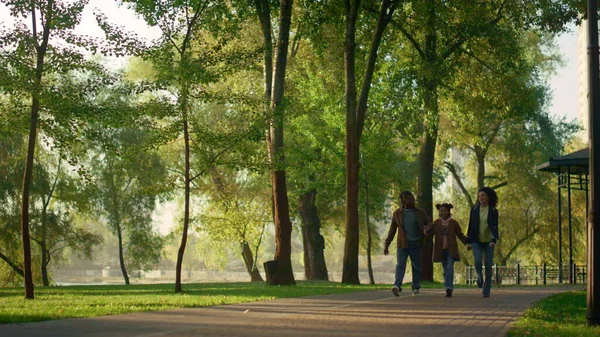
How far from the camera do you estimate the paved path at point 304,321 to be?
32.6 ft

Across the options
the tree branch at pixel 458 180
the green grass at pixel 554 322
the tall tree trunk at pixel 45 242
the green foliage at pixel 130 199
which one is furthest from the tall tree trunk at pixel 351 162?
Answer: the tree branch at pixel 458 180

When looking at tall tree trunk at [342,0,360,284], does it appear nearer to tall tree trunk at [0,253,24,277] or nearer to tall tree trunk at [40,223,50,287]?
tall tree trunk at [0,253,24,277]

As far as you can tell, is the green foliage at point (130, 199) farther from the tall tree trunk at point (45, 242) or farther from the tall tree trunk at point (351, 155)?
the tall tree trunk at point (351, 155)

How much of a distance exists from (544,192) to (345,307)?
35803 mm

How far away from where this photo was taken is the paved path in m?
9.93

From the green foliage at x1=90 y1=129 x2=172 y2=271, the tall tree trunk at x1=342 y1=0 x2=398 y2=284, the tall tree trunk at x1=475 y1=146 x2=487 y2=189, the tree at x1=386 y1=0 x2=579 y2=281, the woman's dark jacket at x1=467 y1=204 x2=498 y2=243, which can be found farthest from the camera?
the tall tree trunk at x1=475 y1=146 x2=487 y2=189

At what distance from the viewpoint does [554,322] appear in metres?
11.8

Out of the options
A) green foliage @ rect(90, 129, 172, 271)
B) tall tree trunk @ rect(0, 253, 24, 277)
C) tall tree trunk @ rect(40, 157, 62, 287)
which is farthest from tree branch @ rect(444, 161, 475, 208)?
tall tree trunk @ rect(0, 253, 24, 277)

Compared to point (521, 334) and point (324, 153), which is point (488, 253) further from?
point (324, 153)

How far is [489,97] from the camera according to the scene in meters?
32.2

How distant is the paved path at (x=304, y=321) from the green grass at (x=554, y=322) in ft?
0.72

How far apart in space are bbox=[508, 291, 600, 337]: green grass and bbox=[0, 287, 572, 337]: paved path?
221mm

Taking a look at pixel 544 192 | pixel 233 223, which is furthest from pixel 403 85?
pixel 544 192

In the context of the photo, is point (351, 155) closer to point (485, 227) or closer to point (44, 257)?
point (485, 227)
